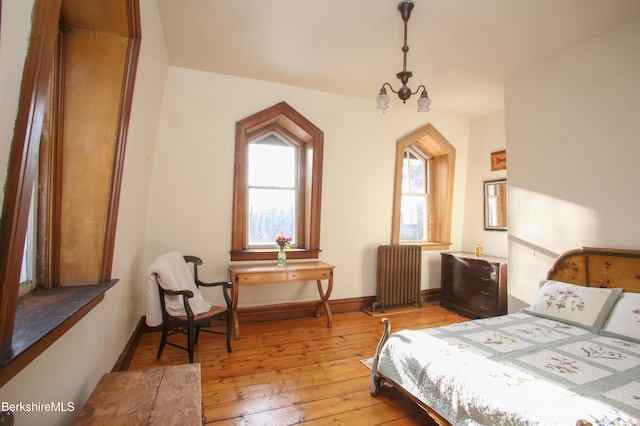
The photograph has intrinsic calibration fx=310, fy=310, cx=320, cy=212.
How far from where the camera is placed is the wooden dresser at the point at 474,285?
3.70 meters

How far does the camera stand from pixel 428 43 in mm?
2879

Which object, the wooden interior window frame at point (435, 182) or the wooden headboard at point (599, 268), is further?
the wooden interior window frame at point (435, 182)

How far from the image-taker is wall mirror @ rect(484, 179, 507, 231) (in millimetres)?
4328

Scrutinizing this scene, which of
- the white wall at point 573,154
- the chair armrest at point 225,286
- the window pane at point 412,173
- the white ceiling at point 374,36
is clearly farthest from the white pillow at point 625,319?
the chair armrest at point 225,286

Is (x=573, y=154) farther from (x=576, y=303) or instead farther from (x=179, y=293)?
(x=179, y=293)

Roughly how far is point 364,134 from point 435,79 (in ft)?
3.61

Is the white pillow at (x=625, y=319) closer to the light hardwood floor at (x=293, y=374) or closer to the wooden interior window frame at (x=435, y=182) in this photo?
the light hardwood floor at (x=293, y=374)

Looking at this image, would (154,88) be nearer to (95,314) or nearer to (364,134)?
(95,314)

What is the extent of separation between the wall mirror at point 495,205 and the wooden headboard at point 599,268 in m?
1.42

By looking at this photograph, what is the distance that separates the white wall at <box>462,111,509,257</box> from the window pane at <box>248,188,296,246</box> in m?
2.77

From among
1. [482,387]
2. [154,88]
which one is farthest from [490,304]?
[154,88]

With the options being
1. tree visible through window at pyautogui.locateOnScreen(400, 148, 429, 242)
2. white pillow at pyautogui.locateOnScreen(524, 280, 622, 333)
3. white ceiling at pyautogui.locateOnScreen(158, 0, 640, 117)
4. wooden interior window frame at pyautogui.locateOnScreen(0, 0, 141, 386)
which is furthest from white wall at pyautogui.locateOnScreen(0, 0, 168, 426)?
tree visible through window at pyautogui.locateOnScreen(400, 148, 429, 242)

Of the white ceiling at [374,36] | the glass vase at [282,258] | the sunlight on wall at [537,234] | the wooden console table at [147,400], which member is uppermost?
the white ceiling at [374,36]

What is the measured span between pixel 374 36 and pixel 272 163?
195cm
